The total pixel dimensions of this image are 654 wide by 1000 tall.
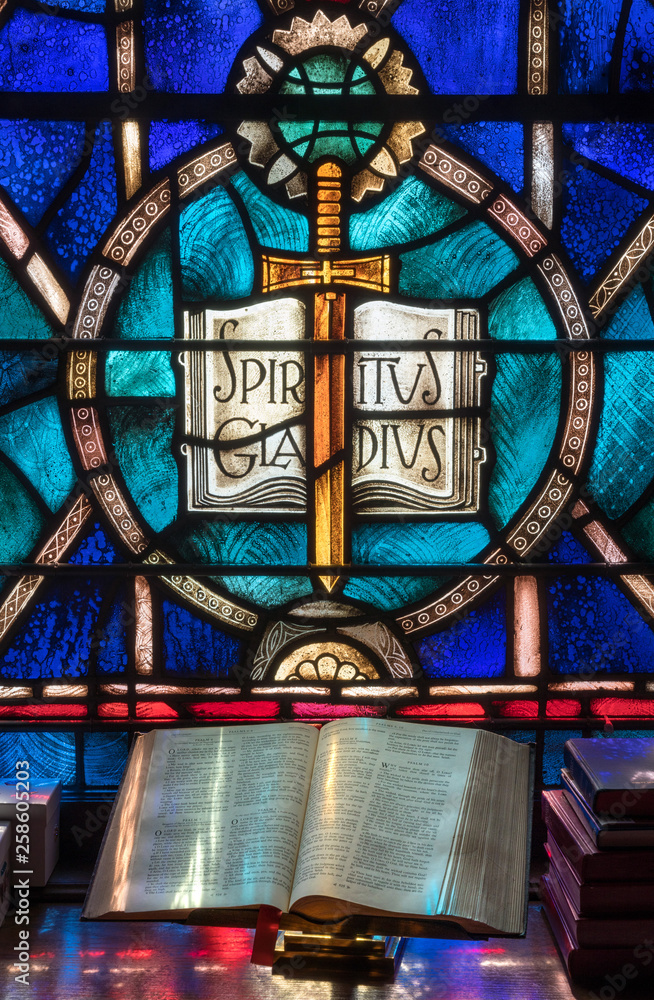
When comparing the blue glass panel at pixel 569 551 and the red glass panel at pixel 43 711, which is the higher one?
the blue glass panel at pixel 569 551

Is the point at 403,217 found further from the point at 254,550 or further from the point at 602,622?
the point at 602,622

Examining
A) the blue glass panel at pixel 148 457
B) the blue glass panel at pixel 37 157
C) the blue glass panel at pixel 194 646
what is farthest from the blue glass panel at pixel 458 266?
the blue glass panel at pixel 194 646

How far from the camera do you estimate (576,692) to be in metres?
1.80

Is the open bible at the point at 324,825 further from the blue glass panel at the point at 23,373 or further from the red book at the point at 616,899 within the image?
the blue glass panel at the point at 23,373

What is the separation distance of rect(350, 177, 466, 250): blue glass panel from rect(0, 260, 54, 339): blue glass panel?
26.3 inches

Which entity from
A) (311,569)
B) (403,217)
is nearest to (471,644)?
(311,569)

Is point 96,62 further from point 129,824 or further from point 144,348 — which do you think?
point 129,824

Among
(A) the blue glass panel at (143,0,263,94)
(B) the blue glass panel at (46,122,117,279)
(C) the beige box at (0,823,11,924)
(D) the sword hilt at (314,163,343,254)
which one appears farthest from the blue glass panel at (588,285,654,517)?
(C) the beige box at (0,823,11,924)

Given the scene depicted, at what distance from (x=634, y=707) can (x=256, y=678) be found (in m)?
0.81

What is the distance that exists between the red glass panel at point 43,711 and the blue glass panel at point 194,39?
4.27 feet

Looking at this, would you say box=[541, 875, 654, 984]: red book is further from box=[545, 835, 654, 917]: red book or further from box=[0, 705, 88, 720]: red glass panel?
box=[0, 705, 88, 720]: red glass panel

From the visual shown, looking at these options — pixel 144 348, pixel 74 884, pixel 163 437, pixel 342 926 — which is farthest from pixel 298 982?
pixel 144 348

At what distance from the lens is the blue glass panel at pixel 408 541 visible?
5.90 ft

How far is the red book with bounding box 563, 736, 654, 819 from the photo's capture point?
1.33 meters
